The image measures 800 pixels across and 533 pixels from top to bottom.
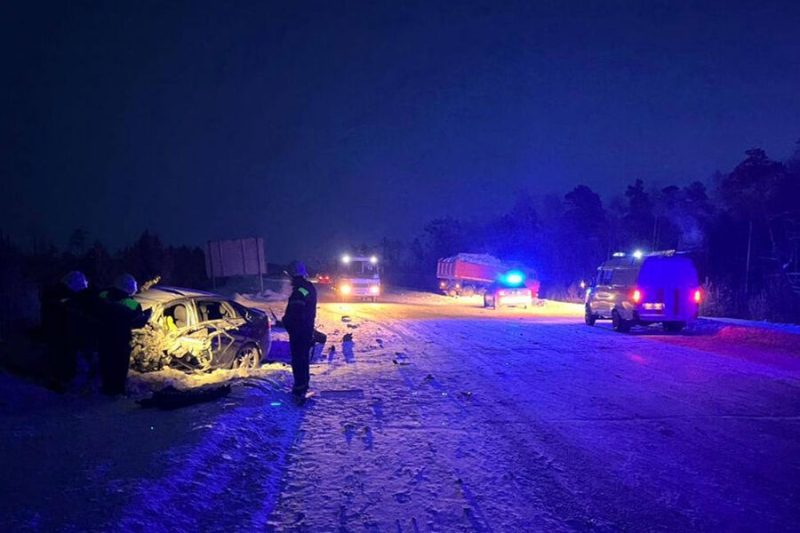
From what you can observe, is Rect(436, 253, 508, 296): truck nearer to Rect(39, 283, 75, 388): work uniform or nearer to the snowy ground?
the snowy ground

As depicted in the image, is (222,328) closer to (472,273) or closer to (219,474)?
(219,474)

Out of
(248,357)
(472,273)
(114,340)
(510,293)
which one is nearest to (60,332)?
(114,340)

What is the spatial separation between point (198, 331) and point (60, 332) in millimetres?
2010

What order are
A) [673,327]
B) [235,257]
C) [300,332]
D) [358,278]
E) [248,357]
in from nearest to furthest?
1. [300,332]
2. [248,357]
3. [673,327]
4. [235,257]
5. [358,278]

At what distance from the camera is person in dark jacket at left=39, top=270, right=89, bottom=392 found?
7.75 m

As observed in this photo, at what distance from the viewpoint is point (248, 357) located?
10039mm

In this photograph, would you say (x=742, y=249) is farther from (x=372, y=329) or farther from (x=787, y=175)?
(x=372, y=329)

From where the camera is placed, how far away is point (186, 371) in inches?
360

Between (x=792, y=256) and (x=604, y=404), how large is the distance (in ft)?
→ 111

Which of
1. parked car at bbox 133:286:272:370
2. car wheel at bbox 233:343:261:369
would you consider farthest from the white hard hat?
car wheel at bbox 233:343:261:369

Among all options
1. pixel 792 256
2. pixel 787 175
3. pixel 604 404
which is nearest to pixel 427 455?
pixel 604 404

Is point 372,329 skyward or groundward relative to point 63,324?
groundward

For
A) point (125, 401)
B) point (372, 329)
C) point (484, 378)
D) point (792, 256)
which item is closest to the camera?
point (125, 401)

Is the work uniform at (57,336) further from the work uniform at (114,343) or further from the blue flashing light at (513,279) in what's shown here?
the blue flashing light at (513,279)
